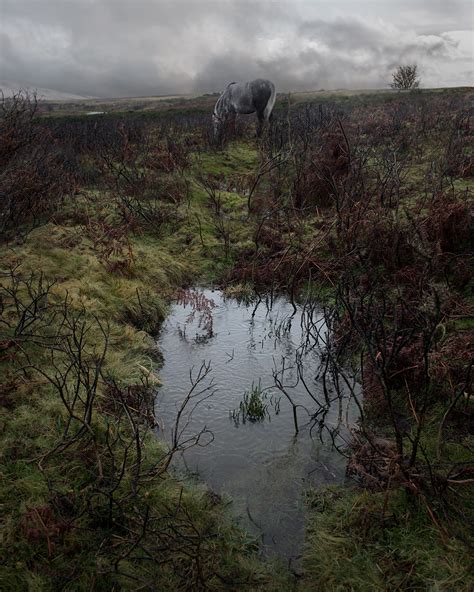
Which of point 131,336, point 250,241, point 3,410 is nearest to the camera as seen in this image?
point 3,410

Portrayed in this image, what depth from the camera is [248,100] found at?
16.4 m

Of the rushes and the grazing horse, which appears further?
the grazing horse

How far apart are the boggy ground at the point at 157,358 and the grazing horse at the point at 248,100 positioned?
537 centimetres

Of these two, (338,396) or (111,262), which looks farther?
(111,262)

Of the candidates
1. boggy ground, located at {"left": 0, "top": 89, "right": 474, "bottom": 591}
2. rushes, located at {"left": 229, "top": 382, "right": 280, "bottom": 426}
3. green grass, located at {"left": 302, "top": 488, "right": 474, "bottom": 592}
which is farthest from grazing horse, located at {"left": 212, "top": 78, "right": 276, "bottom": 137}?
green grass, located at {"left": 302, "top": 488, "right": 474, "bottom": 592}

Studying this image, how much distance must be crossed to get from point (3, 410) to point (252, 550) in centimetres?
224

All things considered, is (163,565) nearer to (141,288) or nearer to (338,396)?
(338,396)

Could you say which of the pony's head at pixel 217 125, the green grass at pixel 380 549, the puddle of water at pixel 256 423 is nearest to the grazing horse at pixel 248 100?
the pony's head at pixel 217 125

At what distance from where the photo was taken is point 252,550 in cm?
319

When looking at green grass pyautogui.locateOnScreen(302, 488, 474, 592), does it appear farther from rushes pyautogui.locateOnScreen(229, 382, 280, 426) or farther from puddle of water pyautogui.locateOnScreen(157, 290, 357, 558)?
rushes pyautogui.locateOnScreen(229, 382, 280, 426)

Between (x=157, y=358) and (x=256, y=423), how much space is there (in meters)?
1.62

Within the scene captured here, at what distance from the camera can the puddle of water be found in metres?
3.56

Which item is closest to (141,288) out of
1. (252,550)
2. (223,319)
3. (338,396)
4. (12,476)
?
(223,319)

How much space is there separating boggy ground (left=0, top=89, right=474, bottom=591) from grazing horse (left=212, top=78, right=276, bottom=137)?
537 cm
